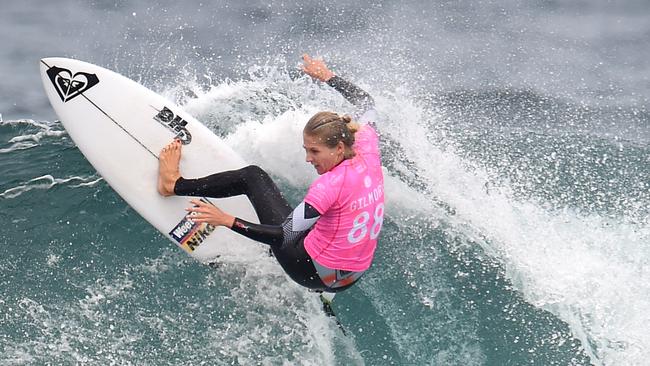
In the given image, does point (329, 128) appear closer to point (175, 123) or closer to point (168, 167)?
point (168, 167)

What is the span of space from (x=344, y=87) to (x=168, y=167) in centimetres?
130

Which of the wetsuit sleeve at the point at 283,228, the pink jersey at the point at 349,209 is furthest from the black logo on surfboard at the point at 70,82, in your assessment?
the pink jersey at the point at 349,209

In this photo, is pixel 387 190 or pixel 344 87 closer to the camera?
pixel 344 87

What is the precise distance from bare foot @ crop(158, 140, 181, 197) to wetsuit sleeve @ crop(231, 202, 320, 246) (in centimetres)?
107

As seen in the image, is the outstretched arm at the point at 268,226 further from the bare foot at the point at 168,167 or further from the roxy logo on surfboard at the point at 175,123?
the roxy logo on surfboard at the point at 175,123

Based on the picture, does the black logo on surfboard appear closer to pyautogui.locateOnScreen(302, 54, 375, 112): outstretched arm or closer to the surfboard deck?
the surfboard deck

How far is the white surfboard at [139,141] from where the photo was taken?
5.68 m


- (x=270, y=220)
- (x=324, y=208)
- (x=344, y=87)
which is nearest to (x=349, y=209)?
(x=324, y=208)

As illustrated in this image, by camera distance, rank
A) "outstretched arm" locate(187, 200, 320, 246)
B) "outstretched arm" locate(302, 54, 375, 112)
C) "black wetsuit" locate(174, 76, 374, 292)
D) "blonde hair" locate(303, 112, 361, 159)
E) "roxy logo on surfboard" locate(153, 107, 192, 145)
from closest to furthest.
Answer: "blonde hair" locate(303, 112, 361, 159) → "outstretched arm" locate(187, 200, 320, 246) → "black wetsuit" locate(174, 76, 374, 292) → "outstretched arm" locate(302, 54, 375, 112) → "roxy logo on surfboard" locate(153, 107, 192, 145)

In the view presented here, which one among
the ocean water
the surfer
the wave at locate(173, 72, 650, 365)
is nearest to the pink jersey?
the surfer

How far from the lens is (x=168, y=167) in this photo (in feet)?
18.5

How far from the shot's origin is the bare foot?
5605mm

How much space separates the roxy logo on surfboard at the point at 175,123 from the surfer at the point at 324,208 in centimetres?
55

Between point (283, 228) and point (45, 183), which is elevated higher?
point (283, 228)
